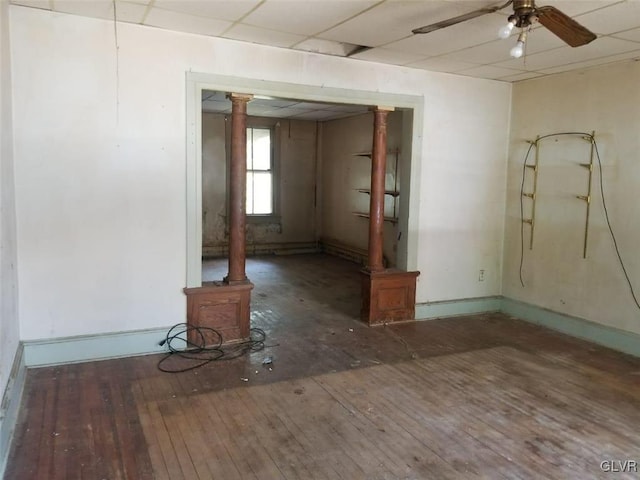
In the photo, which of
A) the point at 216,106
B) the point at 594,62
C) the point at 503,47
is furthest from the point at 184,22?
the point at 216,106

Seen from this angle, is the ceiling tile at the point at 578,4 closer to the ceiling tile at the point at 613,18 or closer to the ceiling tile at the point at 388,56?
the ceiling tile at the point at 613,18

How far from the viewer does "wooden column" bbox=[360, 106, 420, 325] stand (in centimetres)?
496

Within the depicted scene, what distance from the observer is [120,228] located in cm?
387

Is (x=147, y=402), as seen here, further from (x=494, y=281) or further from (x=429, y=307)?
(x=494, y=281)

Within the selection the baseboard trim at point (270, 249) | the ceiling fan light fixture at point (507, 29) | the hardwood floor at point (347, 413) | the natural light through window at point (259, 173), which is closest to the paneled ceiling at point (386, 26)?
the ceiling fan light fixture at point (507, 29)

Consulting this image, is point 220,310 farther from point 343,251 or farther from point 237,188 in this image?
point 343,251

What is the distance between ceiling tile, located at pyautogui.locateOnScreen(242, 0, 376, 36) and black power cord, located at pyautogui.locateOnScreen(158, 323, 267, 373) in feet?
8.00

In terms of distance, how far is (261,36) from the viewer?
3.96 meters

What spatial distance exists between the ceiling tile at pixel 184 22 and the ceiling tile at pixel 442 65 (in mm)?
1917

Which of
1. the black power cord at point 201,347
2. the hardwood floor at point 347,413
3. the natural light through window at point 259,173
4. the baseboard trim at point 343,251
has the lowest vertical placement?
the hardwood floor at point 347,413

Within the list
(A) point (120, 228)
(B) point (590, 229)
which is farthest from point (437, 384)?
(A) point (120, 228)

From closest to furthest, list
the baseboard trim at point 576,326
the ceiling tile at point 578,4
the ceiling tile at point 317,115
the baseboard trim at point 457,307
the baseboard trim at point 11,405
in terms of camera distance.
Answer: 1. the baseboard trim at point 11,405
2. the ceiling tile at point 578,4
3. the baseboard trim at point 576,326
4. the baseboard trim at point 457,307
5. the ceiling tile at point 317,115

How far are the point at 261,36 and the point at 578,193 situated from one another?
10.7 feet

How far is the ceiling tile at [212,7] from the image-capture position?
3.23 meters
